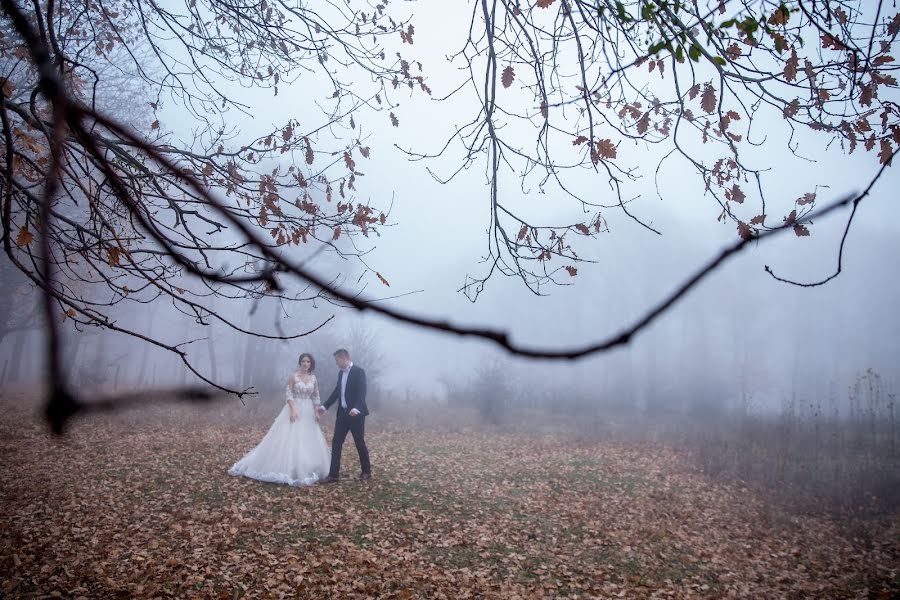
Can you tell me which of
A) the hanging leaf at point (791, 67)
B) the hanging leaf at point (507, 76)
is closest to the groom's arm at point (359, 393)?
the hanging leaf at point (507, 76)

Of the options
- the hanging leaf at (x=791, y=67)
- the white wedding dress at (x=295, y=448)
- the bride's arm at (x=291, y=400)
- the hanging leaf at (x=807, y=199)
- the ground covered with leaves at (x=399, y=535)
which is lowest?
the ground covered with leaves at (x=399, y=535)

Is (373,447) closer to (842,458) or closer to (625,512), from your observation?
(625,512)

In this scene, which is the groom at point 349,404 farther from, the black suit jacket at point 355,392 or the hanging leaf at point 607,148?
the hanging leaf at point 607,148

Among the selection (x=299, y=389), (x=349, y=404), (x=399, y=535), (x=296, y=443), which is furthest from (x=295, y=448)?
(x=399, y=535)

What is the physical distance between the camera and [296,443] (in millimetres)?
8219

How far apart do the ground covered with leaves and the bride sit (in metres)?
0.37

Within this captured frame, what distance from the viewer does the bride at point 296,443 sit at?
317 inches

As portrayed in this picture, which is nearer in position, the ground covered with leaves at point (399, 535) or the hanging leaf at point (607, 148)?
the hanging leaf at point (607, 148)

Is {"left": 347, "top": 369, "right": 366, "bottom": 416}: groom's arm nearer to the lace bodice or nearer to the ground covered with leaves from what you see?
the lace bodice

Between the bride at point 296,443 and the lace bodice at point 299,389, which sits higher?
the lace bodice at point 299,389

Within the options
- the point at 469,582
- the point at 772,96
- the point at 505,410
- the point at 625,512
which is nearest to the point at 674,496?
the point at 625,512

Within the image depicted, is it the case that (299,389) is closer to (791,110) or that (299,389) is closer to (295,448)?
(295,448)

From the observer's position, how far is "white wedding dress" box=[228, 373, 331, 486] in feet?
26.4

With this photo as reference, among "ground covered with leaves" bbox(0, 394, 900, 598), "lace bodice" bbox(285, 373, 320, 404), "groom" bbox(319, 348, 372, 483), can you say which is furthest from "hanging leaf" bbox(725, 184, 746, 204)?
"lace bodice" bbox(285, 373, 320, 404)
